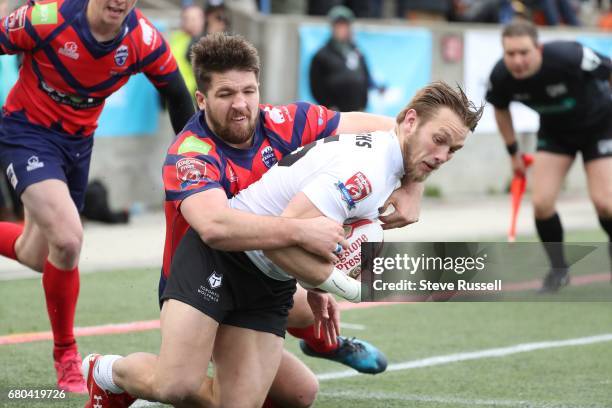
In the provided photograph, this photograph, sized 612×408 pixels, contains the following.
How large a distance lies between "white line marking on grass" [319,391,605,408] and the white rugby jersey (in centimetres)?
111

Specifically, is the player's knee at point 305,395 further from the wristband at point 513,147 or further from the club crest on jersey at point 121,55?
the wristband at point 513,147

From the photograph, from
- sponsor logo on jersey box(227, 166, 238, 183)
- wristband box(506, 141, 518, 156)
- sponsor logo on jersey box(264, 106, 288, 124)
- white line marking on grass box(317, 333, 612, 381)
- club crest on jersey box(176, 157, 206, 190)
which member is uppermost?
sponsor logo on jersey box(264, 106, 288, 124)

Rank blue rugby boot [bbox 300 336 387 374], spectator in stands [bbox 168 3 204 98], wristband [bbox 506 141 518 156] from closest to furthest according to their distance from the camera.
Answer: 1. blue rugby boot [bbox 300 336 387 374]
2. wristband [bbox 506 141 518 156]
3. spectator in stands [bbox 168 3 204 98]

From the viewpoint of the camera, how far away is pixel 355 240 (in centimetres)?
462

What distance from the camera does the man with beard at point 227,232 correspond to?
445 centimetres

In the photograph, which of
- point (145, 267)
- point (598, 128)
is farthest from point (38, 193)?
point (598, 128)

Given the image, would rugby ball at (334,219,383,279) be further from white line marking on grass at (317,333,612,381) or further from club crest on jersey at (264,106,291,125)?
white line marking on grass at (317,333,612,381)

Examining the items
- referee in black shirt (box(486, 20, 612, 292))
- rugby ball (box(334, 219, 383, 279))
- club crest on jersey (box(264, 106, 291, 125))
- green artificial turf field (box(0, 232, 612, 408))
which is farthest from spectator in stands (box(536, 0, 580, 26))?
rugby ball (box(334, 219, 383, 279))

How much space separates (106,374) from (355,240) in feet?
3.99

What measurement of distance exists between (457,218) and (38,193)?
25.1 feet

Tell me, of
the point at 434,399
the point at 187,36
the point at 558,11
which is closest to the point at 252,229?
the point at 434,399

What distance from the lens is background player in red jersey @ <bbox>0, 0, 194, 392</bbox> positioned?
5.89 metres

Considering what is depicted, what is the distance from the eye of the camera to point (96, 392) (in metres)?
4.98

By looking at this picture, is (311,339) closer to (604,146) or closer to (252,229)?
(252,229)
